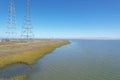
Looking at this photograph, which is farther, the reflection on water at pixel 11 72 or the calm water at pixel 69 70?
→ the calm water at pixel 69 70

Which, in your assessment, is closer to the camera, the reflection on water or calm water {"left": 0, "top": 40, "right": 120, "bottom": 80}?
the reflection on water

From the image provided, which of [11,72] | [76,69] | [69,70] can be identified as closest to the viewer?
[11,72]


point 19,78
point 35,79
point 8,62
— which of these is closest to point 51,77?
point 35,79

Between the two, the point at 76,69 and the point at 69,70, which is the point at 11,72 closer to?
the point at 69,70

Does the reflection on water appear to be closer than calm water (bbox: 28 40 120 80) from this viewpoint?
Yes

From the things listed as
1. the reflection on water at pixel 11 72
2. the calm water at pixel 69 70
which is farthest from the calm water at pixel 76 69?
the reflection on water at pixel 11 72

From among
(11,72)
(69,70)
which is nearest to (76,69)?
(69,70)

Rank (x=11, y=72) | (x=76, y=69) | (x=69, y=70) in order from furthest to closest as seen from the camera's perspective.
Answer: (x=76, y=69)
(x=69, y=70)
(x=11, y=72)

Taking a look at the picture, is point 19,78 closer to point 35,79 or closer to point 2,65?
point 35,79

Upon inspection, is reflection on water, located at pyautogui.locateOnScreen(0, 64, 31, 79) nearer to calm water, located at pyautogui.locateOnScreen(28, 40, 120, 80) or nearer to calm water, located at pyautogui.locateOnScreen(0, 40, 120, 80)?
calm water, located at pyautogui.locateOnScreen(0, 40, 120, 80)

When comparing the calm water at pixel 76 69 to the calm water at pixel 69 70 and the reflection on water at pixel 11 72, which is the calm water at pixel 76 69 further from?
the reflection on water at pixel 11 72

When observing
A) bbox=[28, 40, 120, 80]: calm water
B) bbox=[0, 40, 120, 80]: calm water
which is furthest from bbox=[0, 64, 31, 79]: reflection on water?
bbox=[28, 40, 120, 80]: calm water
